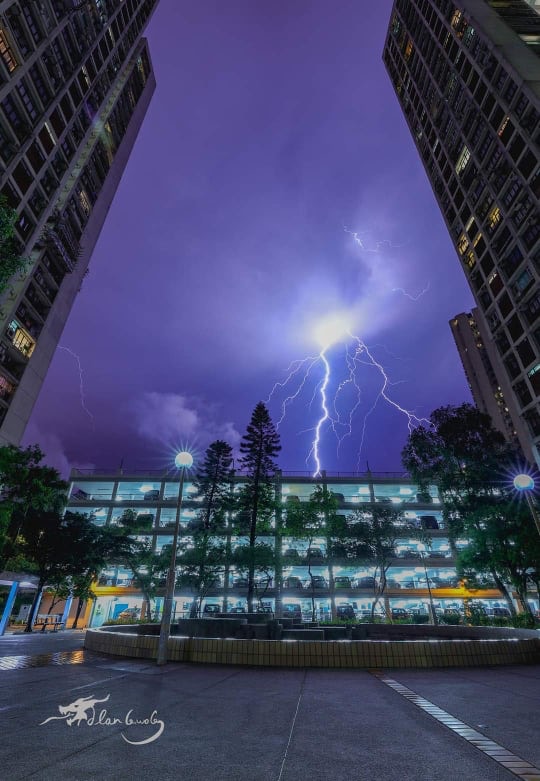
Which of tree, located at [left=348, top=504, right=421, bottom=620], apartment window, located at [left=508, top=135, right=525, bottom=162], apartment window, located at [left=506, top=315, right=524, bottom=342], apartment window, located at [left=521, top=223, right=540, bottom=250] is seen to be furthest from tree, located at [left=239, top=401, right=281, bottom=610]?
apartment window, located at [left=508, top=135, right=525, bottom=162]

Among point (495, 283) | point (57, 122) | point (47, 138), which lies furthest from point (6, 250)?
point (495, 283)

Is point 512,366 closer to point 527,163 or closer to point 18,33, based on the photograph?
point 527,163

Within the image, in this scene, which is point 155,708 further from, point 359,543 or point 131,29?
point 131,29

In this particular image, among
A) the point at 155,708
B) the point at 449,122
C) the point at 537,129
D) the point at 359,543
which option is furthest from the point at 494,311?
the point at 155,708

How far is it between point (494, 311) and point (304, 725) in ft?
133

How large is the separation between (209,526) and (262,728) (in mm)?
34522

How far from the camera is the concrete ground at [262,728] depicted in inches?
137

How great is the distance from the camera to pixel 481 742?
14.1 ft

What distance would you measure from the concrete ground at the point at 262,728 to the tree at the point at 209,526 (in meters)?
26.6

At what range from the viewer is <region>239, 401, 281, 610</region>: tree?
117ft

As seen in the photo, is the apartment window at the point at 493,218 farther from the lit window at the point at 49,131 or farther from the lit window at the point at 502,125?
the lit window at the point at 49,131

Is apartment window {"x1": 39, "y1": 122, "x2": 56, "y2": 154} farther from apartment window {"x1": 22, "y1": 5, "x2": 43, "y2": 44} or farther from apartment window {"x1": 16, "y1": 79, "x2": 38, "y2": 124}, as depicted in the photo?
apartment window {"x1": 22, "y1": 5, "x2": 43, "y2": 44}

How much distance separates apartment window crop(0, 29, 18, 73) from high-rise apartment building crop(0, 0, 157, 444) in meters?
0.07

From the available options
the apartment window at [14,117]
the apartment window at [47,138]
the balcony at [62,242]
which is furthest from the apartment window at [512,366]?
the apartment window at [47,138]
